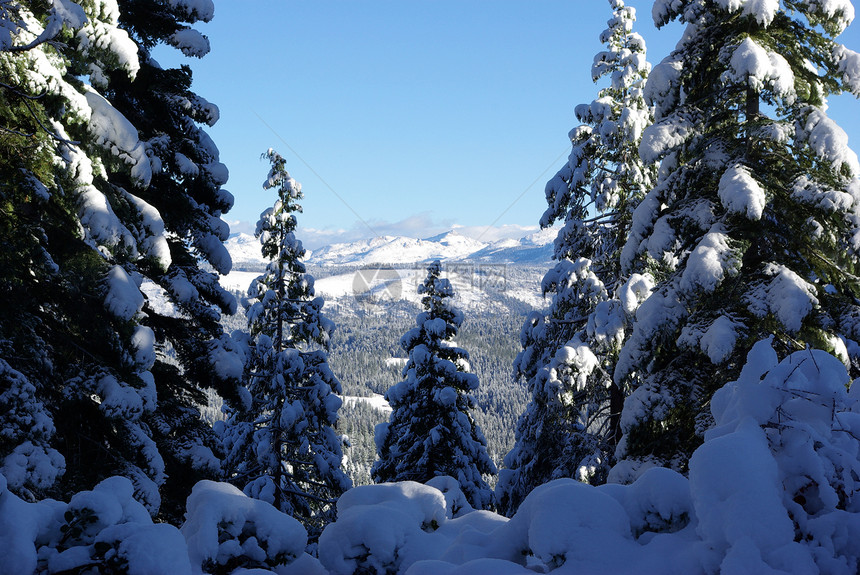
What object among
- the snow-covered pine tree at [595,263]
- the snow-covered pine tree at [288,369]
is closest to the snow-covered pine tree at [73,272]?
the snow-covered pine tree at [595,263]

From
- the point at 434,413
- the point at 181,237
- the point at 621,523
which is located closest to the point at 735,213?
the point at 621,523

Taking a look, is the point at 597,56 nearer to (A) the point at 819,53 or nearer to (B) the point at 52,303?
(A) the point at 819,53

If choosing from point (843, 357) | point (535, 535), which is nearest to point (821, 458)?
point (535, 535)

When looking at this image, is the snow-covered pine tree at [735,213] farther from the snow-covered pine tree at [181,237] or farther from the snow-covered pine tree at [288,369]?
the snow-covered pine tree at [288,369]

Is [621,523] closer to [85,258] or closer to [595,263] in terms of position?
[85,258]

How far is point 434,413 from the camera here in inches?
707

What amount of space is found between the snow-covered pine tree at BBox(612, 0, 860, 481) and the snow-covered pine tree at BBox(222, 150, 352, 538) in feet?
39.9

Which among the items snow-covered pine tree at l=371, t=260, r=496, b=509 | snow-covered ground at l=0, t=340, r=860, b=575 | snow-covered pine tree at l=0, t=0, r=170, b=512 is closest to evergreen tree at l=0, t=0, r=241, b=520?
snow-covered pine tree at l=0, t=0, r=170, b=512

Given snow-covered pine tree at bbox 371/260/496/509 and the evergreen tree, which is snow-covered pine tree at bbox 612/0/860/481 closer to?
the evergreen tree

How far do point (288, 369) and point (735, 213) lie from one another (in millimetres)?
13898

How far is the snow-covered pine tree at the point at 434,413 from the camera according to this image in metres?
17.3

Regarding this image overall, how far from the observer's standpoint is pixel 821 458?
114 inches

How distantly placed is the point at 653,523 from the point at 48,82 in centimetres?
744

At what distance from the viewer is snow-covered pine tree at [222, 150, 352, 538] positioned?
1764 cm
